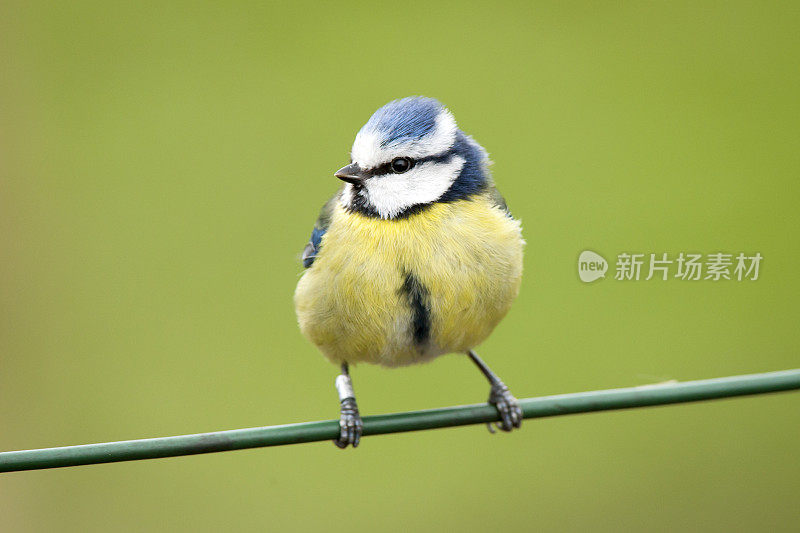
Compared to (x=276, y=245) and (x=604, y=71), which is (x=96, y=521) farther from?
(x=604, y=71)

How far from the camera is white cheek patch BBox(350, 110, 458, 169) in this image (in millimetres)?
1661

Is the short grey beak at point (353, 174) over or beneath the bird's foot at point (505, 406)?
over

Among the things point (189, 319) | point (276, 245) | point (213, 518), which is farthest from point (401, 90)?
point (213, 518)

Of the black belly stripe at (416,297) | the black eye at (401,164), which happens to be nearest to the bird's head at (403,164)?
the black eye at (401,164)

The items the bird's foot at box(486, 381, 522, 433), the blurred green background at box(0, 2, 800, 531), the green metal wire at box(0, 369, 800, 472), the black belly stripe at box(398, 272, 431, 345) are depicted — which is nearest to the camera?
the green metal wire at box(0, 369, 800, 472)

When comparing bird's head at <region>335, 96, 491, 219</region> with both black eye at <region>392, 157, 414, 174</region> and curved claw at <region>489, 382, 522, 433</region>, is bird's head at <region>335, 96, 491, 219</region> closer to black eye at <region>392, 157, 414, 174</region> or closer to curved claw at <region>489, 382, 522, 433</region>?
black eye at <region>392, 157, 414, 174</region>

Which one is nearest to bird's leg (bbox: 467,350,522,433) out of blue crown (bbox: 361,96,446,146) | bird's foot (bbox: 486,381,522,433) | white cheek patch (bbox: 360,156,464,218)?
bird's foot (bbox: 486,381,522,433)

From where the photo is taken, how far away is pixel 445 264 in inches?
63.4

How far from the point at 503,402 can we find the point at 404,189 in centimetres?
50

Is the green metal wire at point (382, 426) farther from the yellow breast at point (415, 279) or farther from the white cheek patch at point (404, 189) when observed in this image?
the white cheek patch at point (404, 189)

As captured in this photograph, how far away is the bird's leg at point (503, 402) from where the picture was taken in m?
1.74

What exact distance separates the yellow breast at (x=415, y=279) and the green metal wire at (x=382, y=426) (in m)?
0.28

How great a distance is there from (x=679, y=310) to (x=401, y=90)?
1102mm

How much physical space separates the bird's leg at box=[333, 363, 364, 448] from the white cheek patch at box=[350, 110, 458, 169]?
471 millimetres
